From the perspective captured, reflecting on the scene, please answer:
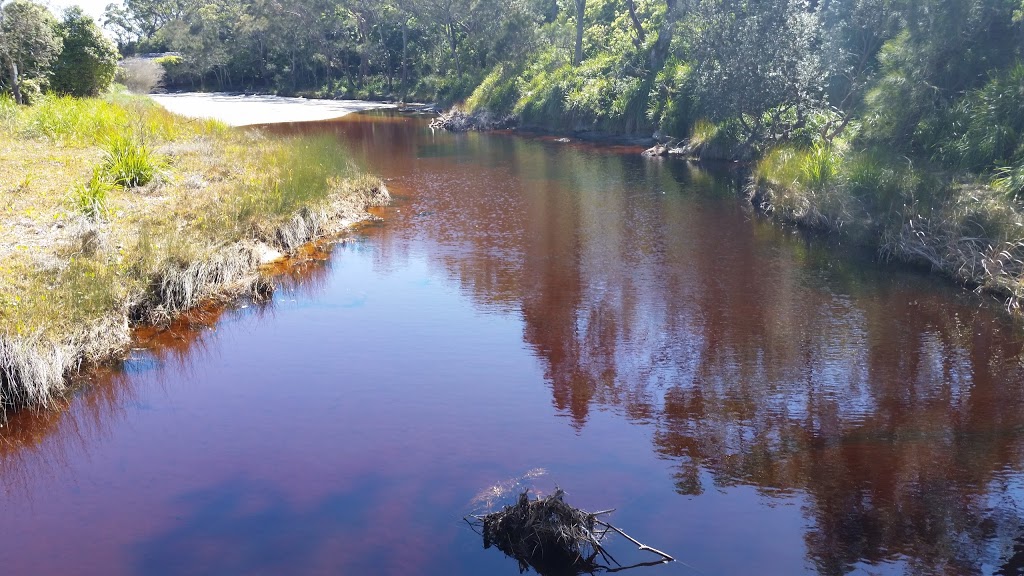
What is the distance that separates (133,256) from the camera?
1111cm

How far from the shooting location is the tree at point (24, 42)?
923 inches

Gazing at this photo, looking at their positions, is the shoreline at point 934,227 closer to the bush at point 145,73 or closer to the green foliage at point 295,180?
the green foliage at point 295,180

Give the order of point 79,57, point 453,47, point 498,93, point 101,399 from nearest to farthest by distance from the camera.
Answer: point 101,399, point 79,57, point 498,93, point 453,47

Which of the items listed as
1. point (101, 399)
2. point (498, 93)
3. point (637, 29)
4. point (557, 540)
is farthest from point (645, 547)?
point (498, 93)

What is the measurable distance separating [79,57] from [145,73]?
154ft

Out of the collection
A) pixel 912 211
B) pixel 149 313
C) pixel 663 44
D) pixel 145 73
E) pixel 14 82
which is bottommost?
pixel 149 313

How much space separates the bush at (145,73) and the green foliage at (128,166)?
50746 millimetres

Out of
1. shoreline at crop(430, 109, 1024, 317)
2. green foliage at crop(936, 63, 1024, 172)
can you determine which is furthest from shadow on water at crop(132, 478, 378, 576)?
green foliage at crop(936, 63, 1024, 172)

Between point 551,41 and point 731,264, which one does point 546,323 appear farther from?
point 551,41

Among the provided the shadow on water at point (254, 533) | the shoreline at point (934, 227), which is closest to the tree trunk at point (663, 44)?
the shoreline at point (934, 227)

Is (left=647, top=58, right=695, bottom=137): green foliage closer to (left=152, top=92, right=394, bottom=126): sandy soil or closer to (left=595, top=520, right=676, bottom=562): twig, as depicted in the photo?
(left=152, top=92, right=394, bottom=126): sandy soil

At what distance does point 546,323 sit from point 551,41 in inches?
1496

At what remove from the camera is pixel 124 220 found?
13039 millimetres

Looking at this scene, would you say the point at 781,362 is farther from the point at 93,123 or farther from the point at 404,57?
the point at 404,57
